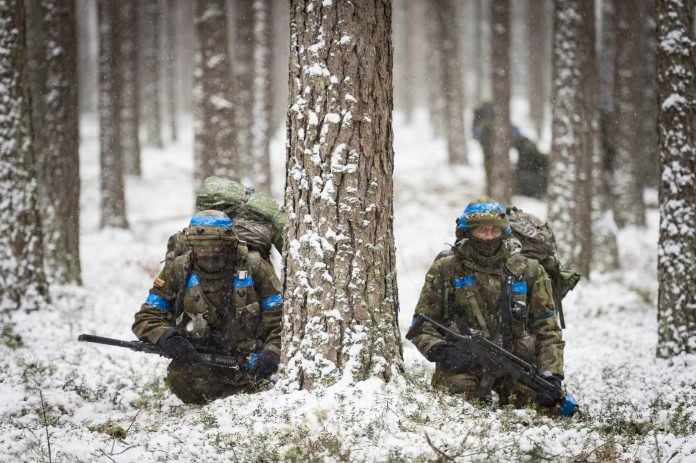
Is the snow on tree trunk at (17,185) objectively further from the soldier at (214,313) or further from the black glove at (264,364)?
the black glove at (264,364)

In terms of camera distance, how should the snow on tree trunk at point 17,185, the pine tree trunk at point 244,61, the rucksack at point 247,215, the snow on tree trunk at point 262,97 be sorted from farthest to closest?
the pine tree trunk at point 244,61 → the snow on tree trunk at point 262,97 → the snow on tree trunk at point 17,185 → the rucksack at point 247,215

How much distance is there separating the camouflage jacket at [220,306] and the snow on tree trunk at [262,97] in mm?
10227

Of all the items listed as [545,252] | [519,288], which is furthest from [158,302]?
[545,252]

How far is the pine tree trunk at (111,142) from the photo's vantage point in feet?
48.3

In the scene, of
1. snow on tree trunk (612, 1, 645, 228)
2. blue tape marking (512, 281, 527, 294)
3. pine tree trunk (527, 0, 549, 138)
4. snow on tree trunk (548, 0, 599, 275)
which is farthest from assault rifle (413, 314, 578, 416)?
pine tree trunk (527, 0, 549, 138)

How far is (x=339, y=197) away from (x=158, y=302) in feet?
7.24

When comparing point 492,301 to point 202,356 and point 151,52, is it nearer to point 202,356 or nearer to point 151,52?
point 202,356

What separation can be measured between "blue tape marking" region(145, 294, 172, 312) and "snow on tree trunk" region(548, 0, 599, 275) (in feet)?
23.6

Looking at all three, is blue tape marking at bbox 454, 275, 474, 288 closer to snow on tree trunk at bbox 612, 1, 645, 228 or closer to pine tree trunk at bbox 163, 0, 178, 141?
snow on tree trunk at bbox 612, 1, 645, 228

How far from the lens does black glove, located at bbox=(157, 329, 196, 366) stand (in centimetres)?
500

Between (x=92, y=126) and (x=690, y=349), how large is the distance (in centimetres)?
3540

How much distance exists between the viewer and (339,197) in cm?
412

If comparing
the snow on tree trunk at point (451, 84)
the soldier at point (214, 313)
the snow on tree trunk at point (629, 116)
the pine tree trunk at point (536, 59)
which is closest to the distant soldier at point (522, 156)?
the snow on tree trunk at point (629, 116)

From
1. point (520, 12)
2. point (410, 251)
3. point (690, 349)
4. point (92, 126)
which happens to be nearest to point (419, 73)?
point (520, 12)
